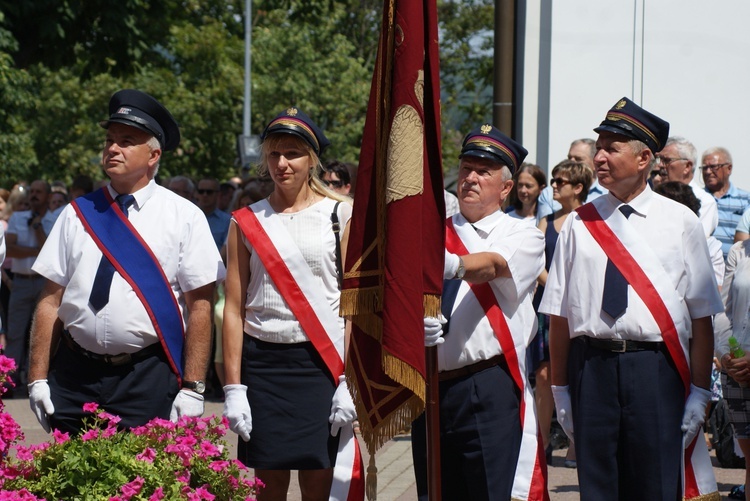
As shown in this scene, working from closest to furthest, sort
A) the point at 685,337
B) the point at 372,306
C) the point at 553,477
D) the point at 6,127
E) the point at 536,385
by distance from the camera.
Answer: the point at 372,306, the point at 685,337, the point at 553,477, the point at 536,385, the point at 6,127

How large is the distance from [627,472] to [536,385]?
392cm

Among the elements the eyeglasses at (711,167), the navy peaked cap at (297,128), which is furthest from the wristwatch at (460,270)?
the eyeglasses at (711,167)

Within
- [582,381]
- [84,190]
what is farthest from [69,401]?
[84,190]

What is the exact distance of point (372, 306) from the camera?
15.6ft

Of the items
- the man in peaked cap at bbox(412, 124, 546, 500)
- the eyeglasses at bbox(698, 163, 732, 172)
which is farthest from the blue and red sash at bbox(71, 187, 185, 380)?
the eyeglasses at bbox(698, 163, 732, 172)

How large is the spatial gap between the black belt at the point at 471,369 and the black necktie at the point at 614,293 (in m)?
0.49

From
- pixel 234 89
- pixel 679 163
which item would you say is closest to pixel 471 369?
pixel 679 163

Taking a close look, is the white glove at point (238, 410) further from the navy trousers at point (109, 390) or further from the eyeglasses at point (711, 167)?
the eyeglasses at point (711, 167)

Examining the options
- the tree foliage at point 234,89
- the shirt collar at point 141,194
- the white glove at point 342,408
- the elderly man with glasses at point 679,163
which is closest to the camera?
the white glove at point 342,408

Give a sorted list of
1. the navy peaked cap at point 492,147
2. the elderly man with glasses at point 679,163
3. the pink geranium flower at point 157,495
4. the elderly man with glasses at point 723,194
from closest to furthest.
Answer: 1. the pink geranium flower at point 157,495
2. the navy peaked cap at point 492,147
3. the elderly man with glasses at point 679,163
4. the elderly man with glasses at point 723,194

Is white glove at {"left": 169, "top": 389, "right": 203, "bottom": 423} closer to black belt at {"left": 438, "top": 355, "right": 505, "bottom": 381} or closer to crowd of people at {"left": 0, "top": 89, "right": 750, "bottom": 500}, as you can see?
crowd of people at {"left": 0, "top": 89, "right": 750, "bottom": 500}

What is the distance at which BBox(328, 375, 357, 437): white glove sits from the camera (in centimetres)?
553

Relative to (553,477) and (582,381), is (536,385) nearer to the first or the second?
(553,477)

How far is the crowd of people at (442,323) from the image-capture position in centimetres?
534
